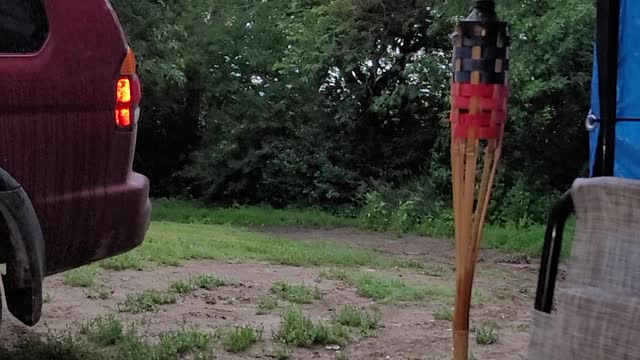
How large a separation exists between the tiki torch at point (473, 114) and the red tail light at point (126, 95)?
1380 millimetres

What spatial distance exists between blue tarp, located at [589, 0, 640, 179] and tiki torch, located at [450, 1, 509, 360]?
387 mm

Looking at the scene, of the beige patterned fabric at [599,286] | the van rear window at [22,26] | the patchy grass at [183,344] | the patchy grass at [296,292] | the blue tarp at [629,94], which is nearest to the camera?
the beige patterned fabric at [599,286]

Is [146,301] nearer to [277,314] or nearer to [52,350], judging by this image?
[277,314]

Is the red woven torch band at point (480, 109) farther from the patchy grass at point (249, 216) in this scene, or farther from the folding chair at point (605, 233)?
the patchy grass at point (249, 216)

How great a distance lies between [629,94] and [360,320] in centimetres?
266

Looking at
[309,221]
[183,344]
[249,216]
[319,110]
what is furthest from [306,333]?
[319,110]

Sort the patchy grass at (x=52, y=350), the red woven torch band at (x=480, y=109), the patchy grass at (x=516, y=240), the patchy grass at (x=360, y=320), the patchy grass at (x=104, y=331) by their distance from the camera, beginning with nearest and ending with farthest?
1. the red woven torch band at (x=480, y=109)
2. the patchy grass at (x=52, y=350)
3. the patchy grass at (x=104, y=331)
4. the patchy grass at (x=360, y=320)
5. the patchy grass at (x=516, y=240)

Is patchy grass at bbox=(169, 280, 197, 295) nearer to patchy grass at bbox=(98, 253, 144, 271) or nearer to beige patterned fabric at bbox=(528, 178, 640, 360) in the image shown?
patchy grass at bbox=(98, 253, 144, 271)

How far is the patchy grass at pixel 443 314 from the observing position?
5.07 meters

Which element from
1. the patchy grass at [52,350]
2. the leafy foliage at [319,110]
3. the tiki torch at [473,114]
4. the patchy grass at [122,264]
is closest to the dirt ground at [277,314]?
the patchy grass at [122,264]

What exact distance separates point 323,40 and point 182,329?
925 cm

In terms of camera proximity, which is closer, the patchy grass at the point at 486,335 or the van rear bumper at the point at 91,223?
the van rear bumper at the point at 91,223

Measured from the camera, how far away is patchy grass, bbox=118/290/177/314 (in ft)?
15.9

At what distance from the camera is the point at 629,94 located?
238 cm
